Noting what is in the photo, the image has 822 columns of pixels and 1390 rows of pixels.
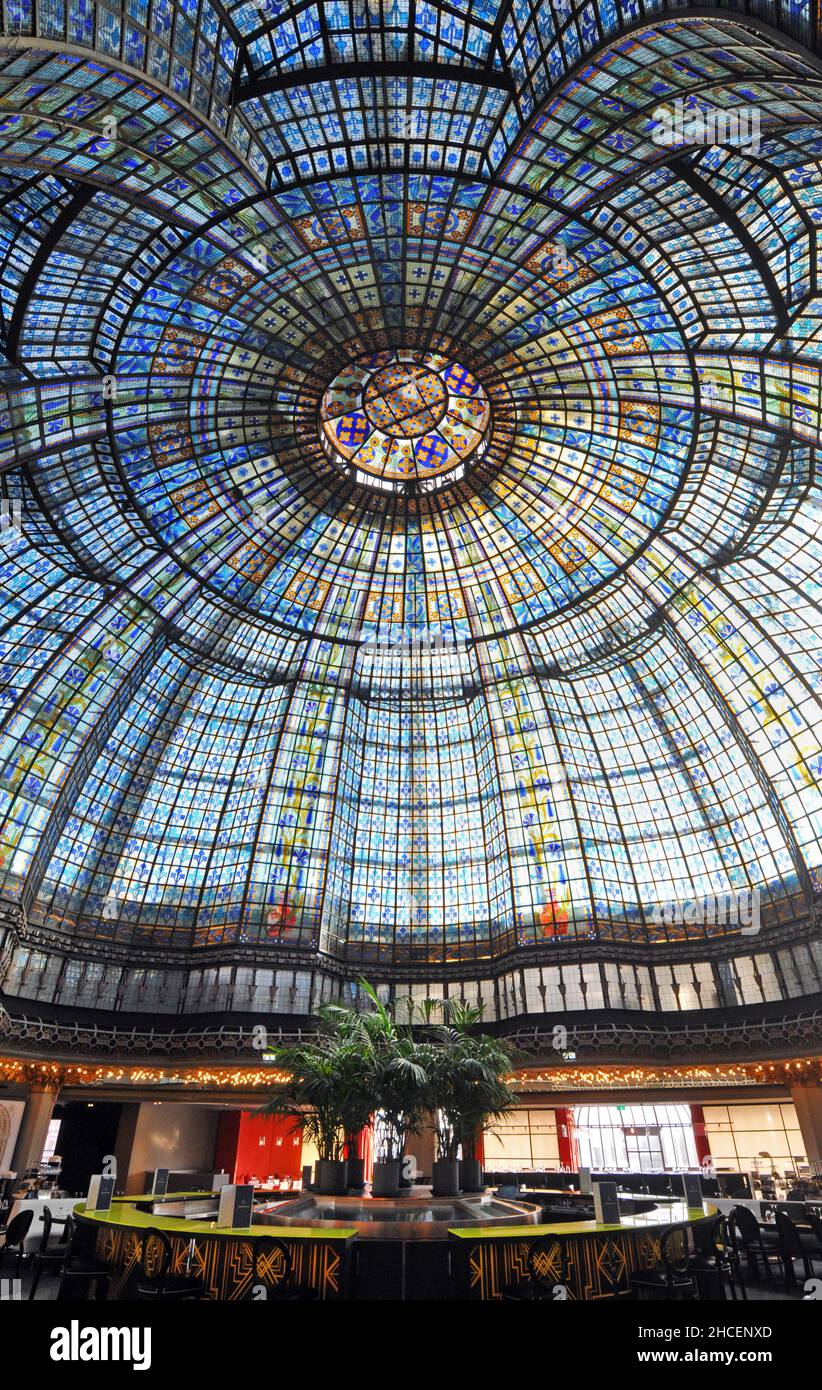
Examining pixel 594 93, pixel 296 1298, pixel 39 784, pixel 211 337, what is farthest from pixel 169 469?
pixel 296 1298

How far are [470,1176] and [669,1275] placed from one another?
285 inches

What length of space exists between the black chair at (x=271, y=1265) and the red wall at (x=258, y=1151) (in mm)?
38512

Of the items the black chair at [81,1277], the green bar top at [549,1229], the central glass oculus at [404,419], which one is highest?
the central glass oculus at [404,419]

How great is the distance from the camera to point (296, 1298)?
11.4 meters

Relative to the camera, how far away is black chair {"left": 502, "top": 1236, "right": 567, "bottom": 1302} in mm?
12109

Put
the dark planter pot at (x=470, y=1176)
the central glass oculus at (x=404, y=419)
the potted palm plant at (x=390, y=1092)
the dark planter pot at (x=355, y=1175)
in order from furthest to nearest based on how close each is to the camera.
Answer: the central glass oculus at (x=404, y=419), the dark planter pot at (x=470, y=1176), the dark planter pot at (x=355, y=1175), the potted palm plant at (x=390, y=1092)

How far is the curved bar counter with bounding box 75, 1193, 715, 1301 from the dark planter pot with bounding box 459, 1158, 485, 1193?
18.1 feet

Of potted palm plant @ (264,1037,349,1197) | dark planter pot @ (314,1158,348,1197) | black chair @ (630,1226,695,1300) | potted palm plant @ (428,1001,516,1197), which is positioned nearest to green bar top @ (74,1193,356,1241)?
potted palm plant @ (264,1037,349,1197)

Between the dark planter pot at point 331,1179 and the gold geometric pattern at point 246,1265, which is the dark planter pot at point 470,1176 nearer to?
the dark planter pot at point 331,1179

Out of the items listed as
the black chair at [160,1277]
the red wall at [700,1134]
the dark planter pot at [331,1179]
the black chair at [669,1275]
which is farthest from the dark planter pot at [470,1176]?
the red wall at [700,1134]

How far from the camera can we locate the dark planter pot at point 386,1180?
17.2 m

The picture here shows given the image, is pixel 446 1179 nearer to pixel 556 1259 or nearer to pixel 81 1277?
pixel 556 1259

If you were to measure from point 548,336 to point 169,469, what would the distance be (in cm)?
2072

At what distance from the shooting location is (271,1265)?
12.1 metres
